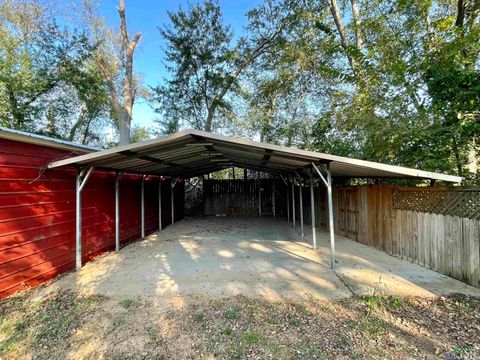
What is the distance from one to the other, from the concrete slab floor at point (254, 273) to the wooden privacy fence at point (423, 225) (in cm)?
23

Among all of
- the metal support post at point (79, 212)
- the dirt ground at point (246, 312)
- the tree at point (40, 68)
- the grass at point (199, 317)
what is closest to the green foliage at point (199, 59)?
the tree at point (40, 68)

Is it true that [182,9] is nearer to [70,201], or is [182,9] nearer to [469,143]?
[70,201]

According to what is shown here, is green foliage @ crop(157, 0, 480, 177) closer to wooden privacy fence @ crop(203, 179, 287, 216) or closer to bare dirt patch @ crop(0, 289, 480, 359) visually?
wooden privacy fence @ crop(203, 179, 287, 216)

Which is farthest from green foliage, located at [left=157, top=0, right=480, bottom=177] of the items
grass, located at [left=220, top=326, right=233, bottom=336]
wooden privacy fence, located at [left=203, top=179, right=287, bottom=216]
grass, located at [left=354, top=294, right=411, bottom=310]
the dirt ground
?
grass, located at [left=220, top=326, right=233, bottom=336]

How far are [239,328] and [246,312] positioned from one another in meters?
0.33

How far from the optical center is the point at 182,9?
12.2 m

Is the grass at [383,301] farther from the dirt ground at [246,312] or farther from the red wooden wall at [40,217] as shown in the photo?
the red wooden wall at [40,217]

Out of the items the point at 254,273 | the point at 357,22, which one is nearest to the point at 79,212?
the point at 254,273

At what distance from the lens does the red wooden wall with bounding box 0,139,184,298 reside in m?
3.62

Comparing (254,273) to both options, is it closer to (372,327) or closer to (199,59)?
(372,327)

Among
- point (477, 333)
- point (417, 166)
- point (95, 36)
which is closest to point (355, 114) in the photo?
point (417, 166)

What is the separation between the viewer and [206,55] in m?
12.6

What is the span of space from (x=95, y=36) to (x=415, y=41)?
12.3 metres

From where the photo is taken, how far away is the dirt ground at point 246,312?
2.45 metres
